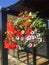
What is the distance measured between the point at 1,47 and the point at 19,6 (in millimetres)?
1213

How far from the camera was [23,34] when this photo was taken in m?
4.07

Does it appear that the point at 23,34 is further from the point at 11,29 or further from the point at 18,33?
the point at 11,29

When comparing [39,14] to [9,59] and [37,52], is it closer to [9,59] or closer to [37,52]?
[37,52]

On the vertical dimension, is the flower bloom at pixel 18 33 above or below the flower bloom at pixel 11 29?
below

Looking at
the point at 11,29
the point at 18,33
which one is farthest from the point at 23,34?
the point at 11,29

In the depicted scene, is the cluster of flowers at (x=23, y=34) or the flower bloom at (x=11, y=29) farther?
the flower bloom at (x=11, y=29)

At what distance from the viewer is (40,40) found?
400 centimetres

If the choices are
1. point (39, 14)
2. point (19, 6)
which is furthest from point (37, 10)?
point (19, 6)

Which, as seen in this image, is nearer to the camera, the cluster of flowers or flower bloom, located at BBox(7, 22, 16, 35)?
the cluster of flowers

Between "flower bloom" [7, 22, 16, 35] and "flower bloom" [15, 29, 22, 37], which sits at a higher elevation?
"flower bloom" [7, 22, 16, 35]

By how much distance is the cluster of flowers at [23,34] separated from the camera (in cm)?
400

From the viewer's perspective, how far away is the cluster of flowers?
13.1 ft

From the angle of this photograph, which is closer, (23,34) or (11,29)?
(23,34)

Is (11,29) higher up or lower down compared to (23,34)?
higher up
